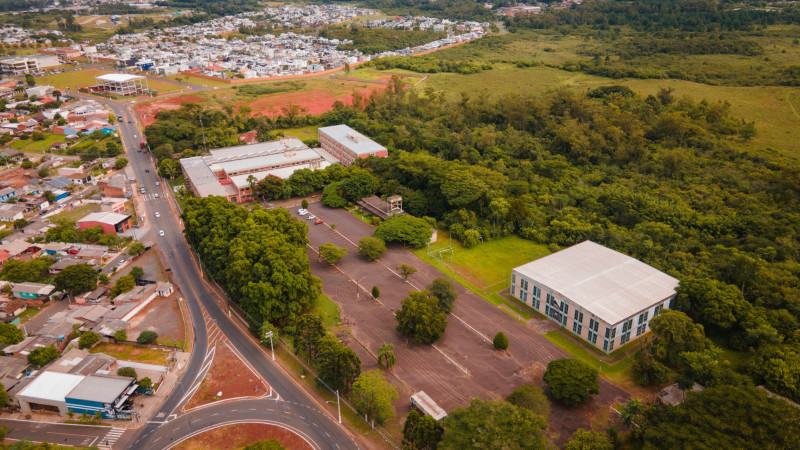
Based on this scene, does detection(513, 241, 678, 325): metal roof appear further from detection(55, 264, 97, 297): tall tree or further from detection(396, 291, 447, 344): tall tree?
detection(55, 264, 97, 297): tall tree

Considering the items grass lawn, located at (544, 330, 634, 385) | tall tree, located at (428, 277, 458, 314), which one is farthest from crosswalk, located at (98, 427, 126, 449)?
grass lawn, located at (544, 330, 634, 385)

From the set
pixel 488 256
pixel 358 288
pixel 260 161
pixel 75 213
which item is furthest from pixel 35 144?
pixel 488 256

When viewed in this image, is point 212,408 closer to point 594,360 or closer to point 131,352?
point 131,352

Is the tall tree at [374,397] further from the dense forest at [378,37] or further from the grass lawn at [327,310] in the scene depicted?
the dense forest at [378,37]

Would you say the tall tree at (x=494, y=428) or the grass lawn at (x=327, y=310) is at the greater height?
the tall tree at (x=494, y=428)

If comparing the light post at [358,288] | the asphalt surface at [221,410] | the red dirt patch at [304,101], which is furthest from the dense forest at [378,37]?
the asphalt surface at [221,410]

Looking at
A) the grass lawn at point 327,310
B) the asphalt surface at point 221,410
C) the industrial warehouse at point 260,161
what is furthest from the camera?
the industrial warehouse at point 260,161
